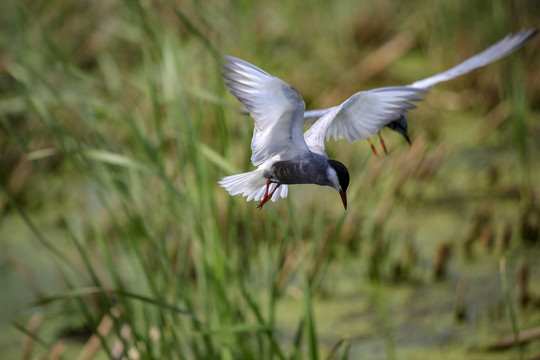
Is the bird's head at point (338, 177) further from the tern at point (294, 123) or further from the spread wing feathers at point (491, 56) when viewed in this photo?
the spread wing feathers at point (491, 56)

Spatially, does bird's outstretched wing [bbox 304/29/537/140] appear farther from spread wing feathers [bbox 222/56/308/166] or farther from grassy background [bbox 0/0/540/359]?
grassy background [bbox 0/0/540/359]

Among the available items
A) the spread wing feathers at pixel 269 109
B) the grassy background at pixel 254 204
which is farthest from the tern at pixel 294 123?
the grassy background at pixel 254 204

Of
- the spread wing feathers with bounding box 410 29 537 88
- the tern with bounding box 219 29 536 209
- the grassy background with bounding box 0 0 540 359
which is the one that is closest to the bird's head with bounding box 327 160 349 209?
the tern with bounding box 219 29 536 209

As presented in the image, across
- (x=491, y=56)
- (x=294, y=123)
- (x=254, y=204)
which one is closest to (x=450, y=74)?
(x=491, y=56)

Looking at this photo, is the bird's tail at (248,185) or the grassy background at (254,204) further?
the grassy background at (254,204)

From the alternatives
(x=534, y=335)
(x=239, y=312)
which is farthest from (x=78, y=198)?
(x=534, y=335)

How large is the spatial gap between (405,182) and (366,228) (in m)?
0.22

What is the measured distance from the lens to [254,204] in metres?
1.79

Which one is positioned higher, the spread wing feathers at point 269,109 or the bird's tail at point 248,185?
the spread wing feathers at point 269,109

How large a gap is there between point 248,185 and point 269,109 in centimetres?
7

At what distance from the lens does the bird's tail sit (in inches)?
18.4

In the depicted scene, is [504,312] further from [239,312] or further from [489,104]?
[489,104]

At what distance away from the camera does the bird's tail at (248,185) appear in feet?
1.53

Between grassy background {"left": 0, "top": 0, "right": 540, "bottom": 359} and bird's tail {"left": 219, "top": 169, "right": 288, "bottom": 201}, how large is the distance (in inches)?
16.9
